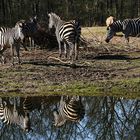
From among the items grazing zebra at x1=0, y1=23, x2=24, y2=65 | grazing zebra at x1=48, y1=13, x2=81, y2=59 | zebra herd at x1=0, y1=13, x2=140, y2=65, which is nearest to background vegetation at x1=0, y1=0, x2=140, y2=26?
zebra herd at x1=0, y1=13, x2=140, y2=65

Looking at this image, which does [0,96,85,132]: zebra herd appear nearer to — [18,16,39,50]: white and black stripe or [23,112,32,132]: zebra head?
[23,112,32,132]: zebra head

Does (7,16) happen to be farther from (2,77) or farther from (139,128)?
(139,128)

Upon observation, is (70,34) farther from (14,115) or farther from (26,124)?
(26,124)

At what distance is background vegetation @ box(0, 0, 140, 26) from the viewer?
51.4m

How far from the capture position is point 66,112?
16.2 m

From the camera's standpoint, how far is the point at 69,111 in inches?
639

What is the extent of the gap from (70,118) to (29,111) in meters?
1.54

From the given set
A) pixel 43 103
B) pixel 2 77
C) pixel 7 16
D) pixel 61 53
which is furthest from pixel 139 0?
pixel 43 103

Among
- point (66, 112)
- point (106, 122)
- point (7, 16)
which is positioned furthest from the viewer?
point (7, 16)

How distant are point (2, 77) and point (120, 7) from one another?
35784 mm

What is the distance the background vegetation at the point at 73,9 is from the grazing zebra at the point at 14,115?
109 ft

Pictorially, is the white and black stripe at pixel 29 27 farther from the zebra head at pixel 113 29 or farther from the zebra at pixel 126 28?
the zebra at pixel 126 28

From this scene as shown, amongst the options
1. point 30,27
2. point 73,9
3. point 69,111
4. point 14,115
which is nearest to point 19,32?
point 30,27

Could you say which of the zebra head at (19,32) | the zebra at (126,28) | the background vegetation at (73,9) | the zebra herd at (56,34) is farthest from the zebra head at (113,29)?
the background vegetation at (73,9)
